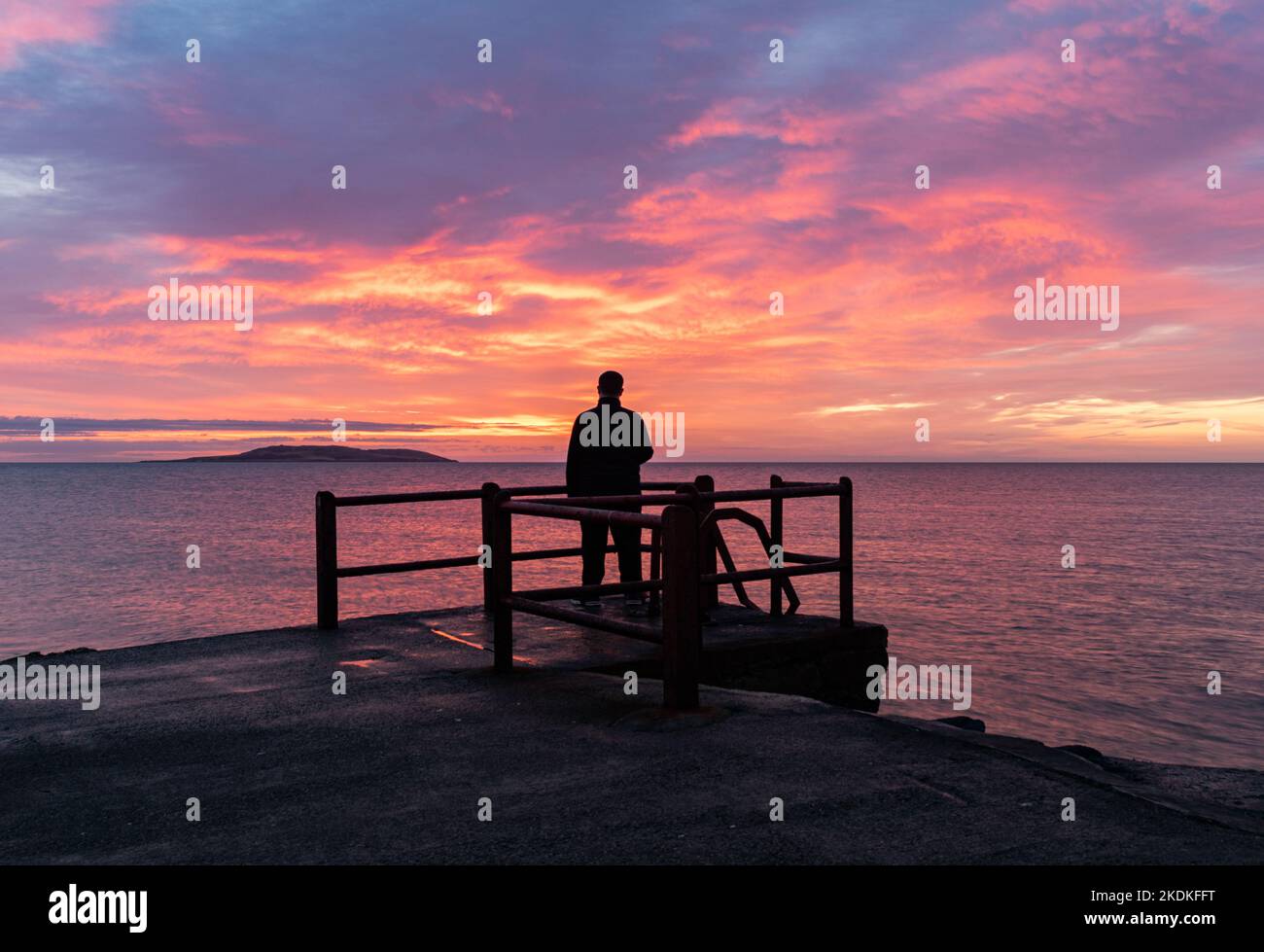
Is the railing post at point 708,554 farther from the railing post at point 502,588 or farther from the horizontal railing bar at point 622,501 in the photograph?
the railing post at point 502,588

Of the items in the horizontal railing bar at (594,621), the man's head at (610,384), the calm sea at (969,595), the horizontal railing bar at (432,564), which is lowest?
the calm sea at (969,595)

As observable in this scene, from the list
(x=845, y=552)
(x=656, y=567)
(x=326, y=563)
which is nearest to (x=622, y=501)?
(x=656, y=567)

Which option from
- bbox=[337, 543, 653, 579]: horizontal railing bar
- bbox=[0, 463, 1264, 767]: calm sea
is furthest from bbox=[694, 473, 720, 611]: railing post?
bbox=[0, 463, 1264, 767]: calm sea

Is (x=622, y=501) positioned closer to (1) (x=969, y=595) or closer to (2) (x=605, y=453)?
(2) (x=605, y=453)

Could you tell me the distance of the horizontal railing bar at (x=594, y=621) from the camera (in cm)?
508

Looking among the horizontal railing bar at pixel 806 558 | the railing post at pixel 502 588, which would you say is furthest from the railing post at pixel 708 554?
the railing post at pixel 502 588

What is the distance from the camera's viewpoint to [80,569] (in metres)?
36.8

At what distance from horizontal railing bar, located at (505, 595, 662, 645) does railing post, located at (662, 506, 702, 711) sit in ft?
0.32

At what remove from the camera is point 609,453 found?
27.3ft

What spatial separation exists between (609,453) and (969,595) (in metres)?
23.3

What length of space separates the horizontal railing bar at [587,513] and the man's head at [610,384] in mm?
2424

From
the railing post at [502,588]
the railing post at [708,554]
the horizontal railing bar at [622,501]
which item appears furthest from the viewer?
the railing post at [708,554]
